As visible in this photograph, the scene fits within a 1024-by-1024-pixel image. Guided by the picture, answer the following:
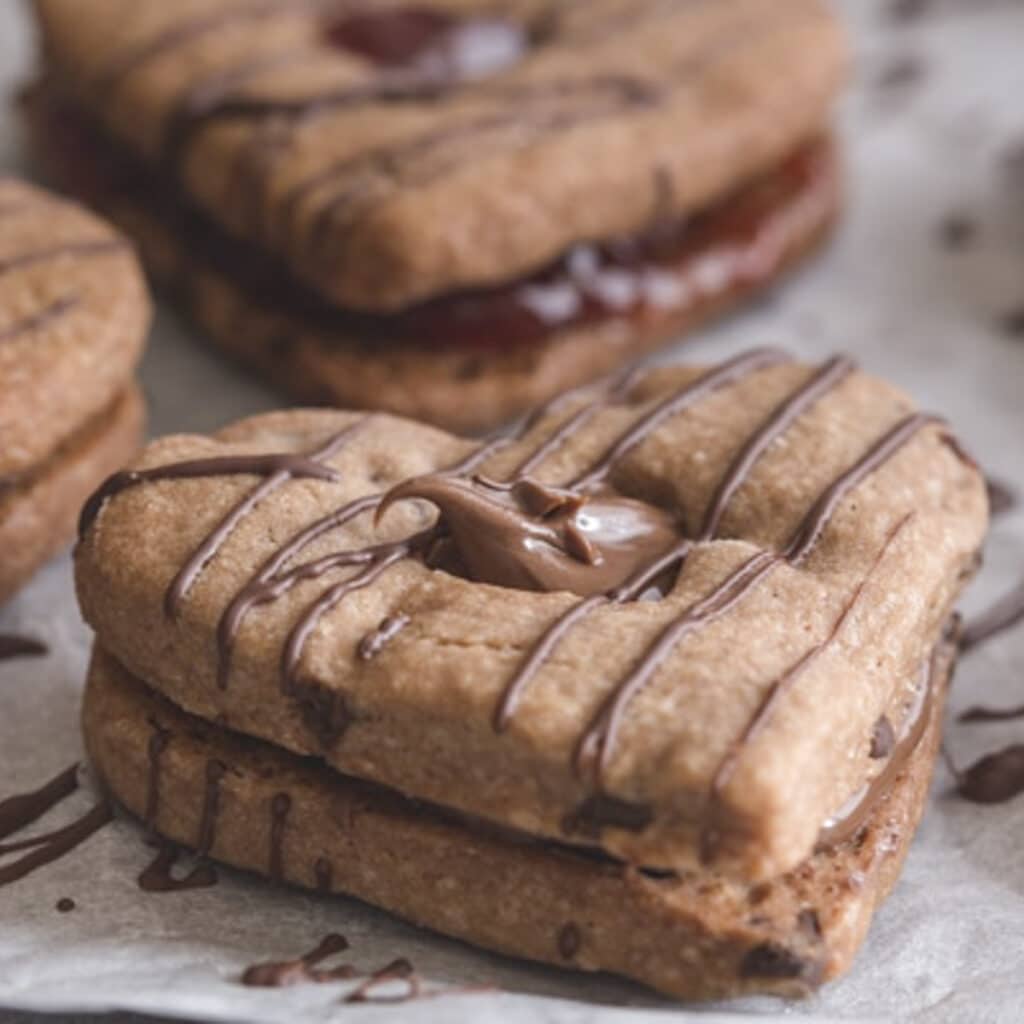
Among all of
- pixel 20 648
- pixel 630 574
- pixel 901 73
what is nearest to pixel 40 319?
pixel 20 648

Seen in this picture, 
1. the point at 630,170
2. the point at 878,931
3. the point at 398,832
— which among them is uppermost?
the point at 630,170

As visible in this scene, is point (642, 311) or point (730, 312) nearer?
point (642, 311)

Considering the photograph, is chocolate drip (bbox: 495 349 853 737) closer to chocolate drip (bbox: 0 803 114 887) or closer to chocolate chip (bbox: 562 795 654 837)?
chocolate chip (bbox: 562 795 654 837)

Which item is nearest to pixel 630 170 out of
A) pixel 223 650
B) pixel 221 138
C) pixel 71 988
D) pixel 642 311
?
pixel 642 311

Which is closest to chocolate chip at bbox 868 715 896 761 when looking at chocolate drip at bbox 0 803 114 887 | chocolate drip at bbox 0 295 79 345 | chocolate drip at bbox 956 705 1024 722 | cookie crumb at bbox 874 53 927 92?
chocolate drip at bbox 956 705 1024 722

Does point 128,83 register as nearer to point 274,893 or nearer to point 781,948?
point 274,893

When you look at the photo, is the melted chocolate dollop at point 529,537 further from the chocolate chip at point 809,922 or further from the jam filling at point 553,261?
the jam filling at point 553,261

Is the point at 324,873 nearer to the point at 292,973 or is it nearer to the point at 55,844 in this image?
the point at 292,973
